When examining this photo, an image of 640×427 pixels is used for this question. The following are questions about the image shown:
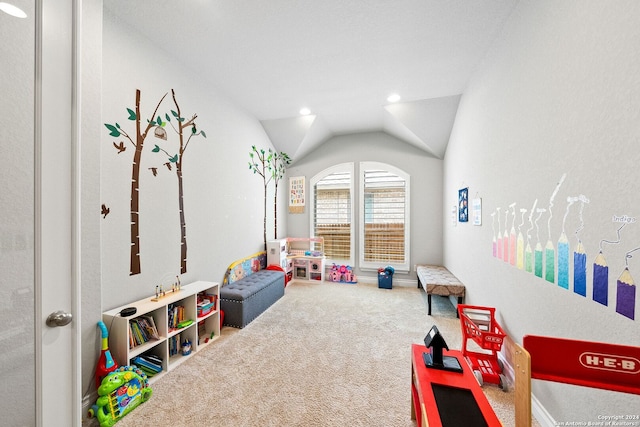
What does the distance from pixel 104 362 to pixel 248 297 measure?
140 cm

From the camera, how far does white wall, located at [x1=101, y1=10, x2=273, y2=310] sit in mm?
1914

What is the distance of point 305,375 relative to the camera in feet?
6.50

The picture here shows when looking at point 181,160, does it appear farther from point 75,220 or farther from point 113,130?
point 75,220

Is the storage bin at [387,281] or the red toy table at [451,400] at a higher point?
the red toy table at [451,400]

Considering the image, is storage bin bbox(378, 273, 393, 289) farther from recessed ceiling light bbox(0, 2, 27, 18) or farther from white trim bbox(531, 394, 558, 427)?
recessed ceiling light bbox(0, 2, 27, 18)

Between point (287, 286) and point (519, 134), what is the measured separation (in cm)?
396

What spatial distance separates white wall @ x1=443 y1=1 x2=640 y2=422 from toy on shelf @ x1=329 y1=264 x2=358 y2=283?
104 inches

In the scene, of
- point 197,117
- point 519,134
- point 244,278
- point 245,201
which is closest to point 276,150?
point 245,201

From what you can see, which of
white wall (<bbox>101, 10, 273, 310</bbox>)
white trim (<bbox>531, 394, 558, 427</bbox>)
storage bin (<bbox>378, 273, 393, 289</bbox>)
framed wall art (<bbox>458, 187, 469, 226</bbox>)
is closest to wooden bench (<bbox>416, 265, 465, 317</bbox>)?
storage bin (<bbox>378, 273, 393, 289</bbox>)

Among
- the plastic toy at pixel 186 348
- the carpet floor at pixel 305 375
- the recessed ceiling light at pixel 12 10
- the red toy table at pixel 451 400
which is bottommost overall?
the carpet floor at pixel 305 375

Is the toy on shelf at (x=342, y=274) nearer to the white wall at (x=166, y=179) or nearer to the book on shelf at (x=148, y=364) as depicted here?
the white wall at (x=166, y=179)

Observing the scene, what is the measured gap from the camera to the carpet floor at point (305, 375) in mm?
1575

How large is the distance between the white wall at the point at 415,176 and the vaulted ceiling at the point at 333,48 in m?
0.75

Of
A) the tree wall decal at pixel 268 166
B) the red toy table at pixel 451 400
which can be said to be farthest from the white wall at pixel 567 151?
the tree wall decal at pixel 268 166
